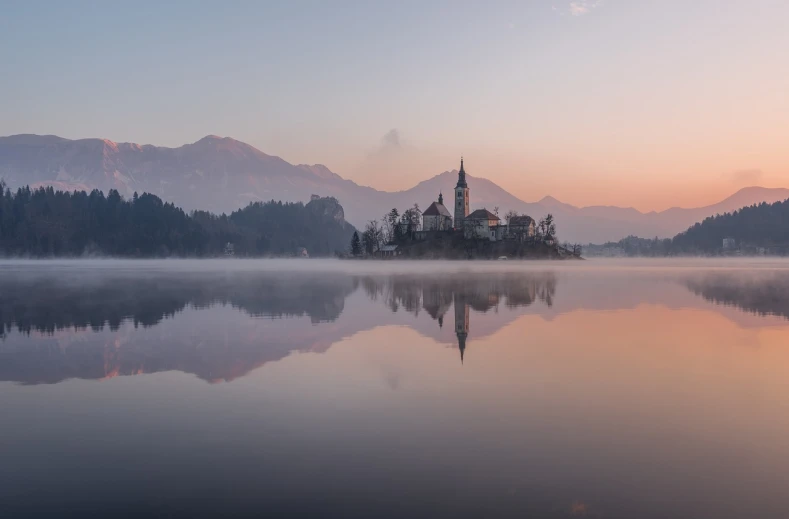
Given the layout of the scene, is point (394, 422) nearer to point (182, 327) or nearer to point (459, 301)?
point (182, 327)

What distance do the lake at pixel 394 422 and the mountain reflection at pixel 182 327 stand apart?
230 mm

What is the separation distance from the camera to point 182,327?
108 feet

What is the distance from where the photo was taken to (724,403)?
16875mm

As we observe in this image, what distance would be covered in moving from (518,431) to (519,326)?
2035cm

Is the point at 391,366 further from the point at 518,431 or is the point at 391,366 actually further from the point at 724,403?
the point at 724,403

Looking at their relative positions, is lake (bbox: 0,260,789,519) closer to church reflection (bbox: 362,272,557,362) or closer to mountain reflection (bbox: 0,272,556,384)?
mountain reflection (bbox: 0,272,556,384)

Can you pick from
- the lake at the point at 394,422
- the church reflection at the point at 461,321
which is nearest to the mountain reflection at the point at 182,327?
the church reflection at the point at 461,321

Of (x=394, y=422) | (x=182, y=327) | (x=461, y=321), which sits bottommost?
(x=394, y=422)

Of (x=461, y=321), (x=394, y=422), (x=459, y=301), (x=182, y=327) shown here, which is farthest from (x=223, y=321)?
(x=394, y=422)

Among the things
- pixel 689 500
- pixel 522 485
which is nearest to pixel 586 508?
pixel 522 485

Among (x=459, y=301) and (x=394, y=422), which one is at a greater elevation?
(x=459, y=301)

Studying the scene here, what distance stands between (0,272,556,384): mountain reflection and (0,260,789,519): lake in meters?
0.23

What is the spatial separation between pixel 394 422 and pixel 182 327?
2209 cm

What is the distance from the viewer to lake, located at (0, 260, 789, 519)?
10383 mm
